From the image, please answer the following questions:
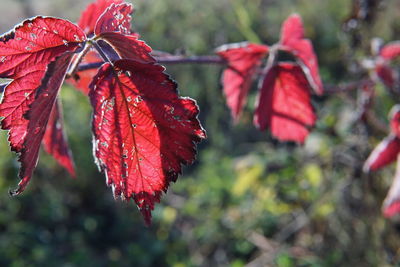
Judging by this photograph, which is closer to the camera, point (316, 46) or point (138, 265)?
point (138, 265)

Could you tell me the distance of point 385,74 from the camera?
1.19 metres

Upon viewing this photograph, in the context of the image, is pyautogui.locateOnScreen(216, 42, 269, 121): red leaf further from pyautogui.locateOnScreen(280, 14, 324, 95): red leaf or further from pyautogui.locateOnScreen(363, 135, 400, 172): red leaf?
pyautogui.locateOnScreen(363, 135, 400, 172): red leaf

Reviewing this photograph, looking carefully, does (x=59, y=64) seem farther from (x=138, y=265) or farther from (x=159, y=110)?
(x=138, y=265)

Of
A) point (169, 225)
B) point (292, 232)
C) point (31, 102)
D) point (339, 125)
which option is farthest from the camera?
point (169, 225)

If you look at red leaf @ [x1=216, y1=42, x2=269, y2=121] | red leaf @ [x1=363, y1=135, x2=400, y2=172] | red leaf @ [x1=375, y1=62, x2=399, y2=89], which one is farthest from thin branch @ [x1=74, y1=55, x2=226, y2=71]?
red leaf @ [x1=375, y1=62, x2=399, y2=89]

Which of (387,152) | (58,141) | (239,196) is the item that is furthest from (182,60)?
(239,196)

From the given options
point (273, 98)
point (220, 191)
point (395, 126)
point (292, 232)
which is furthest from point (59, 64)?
point (220, 191)

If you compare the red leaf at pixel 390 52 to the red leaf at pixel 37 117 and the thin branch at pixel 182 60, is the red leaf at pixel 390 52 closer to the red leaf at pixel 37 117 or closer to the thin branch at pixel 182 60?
the thin branch at pixel 182 60

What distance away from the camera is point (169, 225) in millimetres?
3000

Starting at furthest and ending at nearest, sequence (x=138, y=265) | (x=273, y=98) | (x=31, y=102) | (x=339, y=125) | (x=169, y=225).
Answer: (x=169, y=225) → (x=138, y=265) → (x=339, y=125) → (x=273, y=98) → (x=31, y=102)

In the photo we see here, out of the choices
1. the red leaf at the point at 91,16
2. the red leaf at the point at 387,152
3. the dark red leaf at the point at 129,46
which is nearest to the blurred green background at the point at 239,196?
the red leaf at the point at 91,16

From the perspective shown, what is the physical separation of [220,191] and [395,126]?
183cm

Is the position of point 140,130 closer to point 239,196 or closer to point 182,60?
point 182,60

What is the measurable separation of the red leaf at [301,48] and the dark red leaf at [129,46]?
18.3 inches
